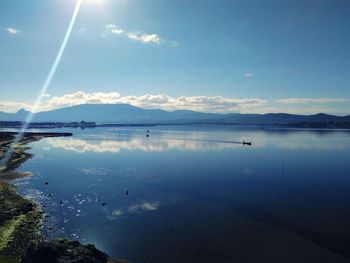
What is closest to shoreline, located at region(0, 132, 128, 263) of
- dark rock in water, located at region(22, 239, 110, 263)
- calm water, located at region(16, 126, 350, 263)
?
dark rock in water, located at region(22, 239, 110, 263)

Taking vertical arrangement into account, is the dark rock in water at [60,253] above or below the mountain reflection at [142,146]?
above

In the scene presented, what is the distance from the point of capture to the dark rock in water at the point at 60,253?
2133cm

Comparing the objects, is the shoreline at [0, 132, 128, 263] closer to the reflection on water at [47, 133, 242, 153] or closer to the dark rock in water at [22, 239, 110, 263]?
the dark rock in water at [22, 239, 110, 263]

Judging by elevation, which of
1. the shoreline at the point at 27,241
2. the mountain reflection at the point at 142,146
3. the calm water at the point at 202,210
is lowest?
the mountain reflection at the point at 142,146

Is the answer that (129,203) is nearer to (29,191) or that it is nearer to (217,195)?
(217,195)

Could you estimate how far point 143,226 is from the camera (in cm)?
3344

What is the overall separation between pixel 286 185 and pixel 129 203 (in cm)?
2797

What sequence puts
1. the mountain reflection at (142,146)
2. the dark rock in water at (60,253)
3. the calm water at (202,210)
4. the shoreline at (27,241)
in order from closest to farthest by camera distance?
1. the dark rock in water at (60,253)
2. the shoreline at (27,241)
3. the calm water at (202,210)
4. the mountain reflection at (142,146)

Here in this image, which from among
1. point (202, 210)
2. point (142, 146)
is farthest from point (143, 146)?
point (202, 210)

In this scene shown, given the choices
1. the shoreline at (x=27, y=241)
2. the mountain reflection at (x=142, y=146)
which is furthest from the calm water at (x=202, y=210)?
the mountain reflection at (x=142, y=146)

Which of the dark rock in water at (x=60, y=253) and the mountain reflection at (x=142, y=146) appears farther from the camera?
the mountain reflection at (x=142, y=146)

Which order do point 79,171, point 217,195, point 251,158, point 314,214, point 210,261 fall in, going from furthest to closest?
point 251,158 < point 79,171 < point 217,195 < point 314,214 < point 210,261

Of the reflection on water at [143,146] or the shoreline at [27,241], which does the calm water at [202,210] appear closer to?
the shoreline at [27,241]

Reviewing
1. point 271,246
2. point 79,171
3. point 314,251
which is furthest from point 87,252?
point 79,171
